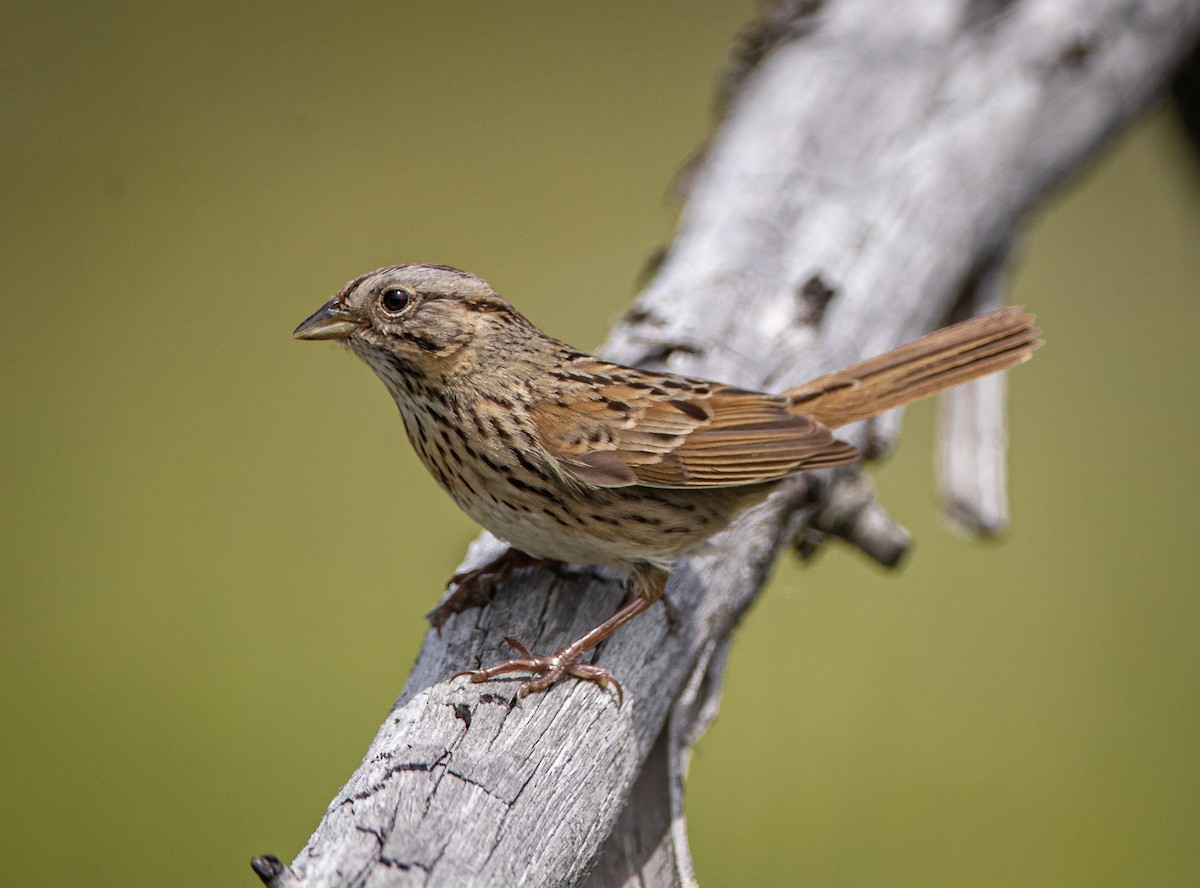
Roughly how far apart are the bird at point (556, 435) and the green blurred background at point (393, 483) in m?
1.01

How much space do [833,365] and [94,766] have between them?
132 inches

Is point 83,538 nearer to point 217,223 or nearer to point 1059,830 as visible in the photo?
point 217,223

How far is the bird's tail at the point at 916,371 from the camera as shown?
118 inches

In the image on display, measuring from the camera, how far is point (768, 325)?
130 inches

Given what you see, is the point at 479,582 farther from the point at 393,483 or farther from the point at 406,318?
the point at 393,483

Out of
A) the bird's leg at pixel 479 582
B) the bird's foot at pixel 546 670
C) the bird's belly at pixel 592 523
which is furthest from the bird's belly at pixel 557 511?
the bird's foot at pixel 546 670

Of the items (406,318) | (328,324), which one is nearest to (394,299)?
(406,318)

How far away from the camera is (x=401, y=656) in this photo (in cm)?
525

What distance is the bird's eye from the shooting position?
2705 millimetres

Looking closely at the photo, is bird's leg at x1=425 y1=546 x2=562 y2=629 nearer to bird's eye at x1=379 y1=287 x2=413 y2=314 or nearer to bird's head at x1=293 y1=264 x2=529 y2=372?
bird's head at x1=293 y1=264 x2=529 y2=372

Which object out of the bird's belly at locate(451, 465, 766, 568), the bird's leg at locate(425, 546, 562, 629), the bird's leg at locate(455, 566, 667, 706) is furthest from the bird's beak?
the bird's leg at locate(455, 566, 667, 706)

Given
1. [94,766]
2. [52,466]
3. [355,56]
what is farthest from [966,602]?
[355,56]

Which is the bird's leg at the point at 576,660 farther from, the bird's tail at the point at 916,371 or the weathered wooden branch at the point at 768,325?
the bird's tail at the point at 916,371

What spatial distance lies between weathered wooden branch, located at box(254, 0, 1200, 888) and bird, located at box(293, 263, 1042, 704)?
0.16 m
